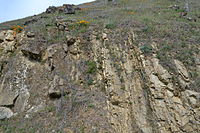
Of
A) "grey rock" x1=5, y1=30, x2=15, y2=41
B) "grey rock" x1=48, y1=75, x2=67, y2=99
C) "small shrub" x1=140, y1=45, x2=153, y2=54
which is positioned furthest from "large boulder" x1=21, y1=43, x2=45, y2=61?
"small shrub" x1=140, y1=45, x2=153, y2=54

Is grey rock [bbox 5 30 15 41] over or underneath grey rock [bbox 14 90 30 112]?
over

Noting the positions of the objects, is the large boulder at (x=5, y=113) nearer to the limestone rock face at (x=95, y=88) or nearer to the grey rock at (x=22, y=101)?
the limestone rock face at (x=95, y=88)

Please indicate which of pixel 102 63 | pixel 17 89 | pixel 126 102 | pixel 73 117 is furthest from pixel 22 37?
pixel 126 102

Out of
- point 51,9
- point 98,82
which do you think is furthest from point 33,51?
point 51,9

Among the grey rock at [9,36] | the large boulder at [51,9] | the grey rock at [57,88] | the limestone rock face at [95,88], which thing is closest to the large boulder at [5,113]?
the limestone rock face at [95,88]

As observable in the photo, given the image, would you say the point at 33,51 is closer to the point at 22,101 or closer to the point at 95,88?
the point at 22,101

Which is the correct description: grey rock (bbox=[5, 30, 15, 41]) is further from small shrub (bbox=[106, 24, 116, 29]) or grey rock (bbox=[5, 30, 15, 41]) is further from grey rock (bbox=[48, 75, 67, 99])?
small shrub (bbox=[106, 24, 116, 29])

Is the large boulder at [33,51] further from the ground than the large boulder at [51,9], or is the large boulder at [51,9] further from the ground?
the large boulder at [51,9]

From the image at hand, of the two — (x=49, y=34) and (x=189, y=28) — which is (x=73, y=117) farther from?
(x=189, y=28)

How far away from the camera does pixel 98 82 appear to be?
22.7ft

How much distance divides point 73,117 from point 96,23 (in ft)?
22.6

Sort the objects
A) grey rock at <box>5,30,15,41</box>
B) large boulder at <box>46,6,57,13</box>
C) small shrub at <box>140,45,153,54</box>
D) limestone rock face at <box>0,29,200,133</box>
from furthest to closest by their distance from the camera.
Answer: large boulder at <box>46,6,57,13</box> < grey rock at <box>5,30,15,41</box> < small shrub at <box>140,45,153,54</box> < limestone rock face at <box>0,29,200,133</box>

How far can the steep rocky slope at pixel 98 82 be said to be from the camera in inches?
202

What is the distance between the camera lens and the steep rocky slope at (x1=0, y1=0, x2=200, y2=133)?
16.8ft
